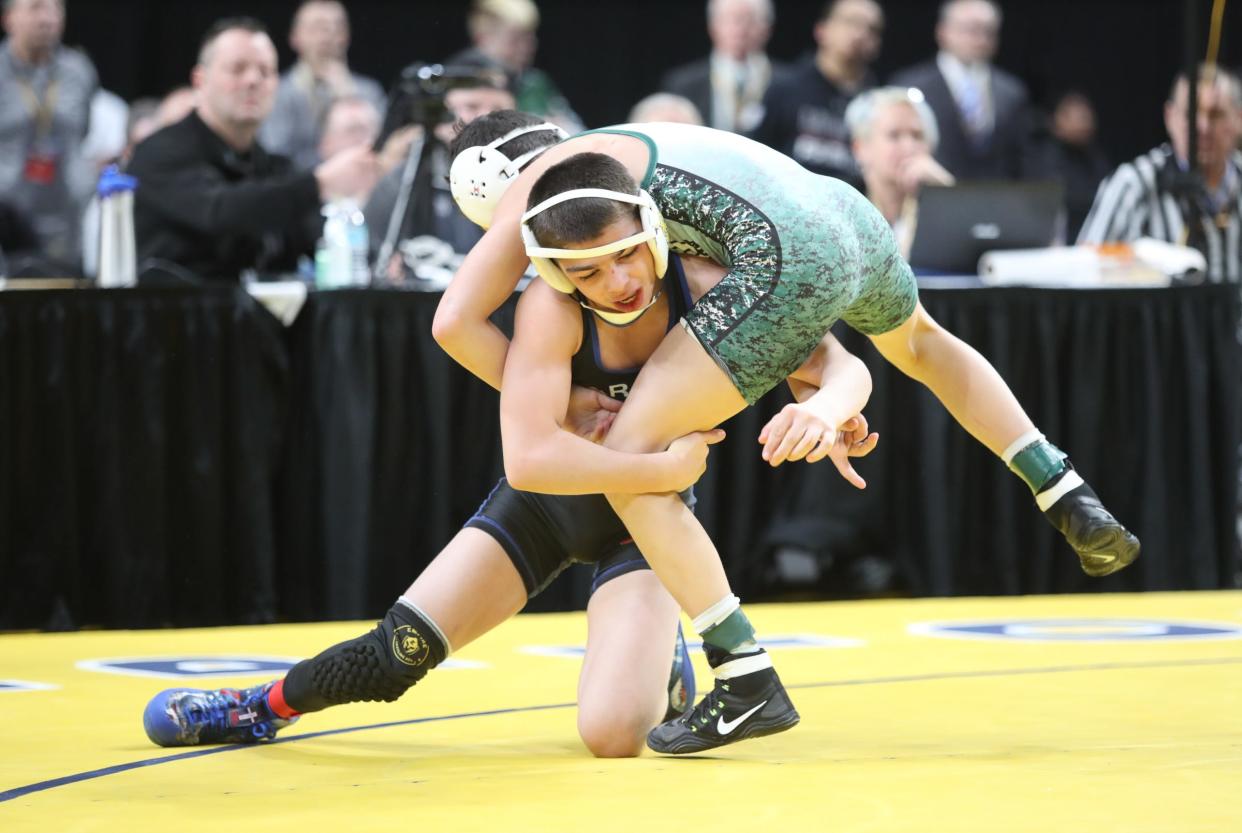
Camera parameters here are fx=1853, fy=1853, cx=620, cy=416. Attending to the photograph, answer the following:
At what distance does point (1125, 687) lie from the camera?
3.55 meters

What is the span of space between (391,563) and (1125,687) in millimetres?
2123

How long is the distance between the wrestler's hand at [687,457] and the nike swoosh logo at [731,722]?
350 mm

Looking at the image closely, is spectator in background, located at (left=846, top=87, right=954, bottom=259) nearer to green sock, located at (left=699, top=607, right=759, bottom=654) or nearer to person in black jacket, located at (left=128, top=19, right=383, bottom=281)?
person in black jacket, located at (left=128, top=19, right=383, bottom=281)

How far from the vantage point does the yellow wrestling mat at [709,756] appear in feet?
7.77

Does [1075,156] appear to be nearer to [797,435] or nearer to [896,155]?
[896,155]

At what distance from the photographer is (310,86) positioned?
8070 millimetres

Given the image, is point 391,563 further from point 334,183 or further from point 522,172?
point 522,172

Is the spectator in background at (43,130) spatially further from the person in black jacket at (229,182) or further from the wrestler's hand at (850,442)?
the wrestler's hand at (850,442)

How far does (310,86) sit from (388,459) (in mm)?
3551

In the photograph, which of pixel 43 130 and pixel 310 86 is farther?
pixel 310 86

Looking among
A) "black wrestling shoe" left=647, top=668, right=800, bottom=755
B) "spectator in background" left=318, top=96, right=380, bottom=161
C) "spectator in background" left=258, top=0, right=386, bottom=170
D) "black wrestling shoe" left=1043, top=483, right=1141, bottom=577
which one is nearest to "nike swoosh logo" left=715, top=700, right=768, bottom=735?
"black wrestling shoe" left=647, top=668, right=800, bottom=755


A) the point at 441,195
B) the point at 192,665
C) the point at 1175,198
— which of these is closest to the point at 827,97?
the point at 1175,198

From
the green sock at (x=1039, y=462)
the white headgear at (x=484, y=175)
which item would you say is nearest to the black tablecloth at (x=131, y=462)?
the white headgear at (x=484, y=175)

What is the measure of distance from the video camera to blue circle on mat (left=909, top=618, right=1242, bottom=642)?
1.97 m
